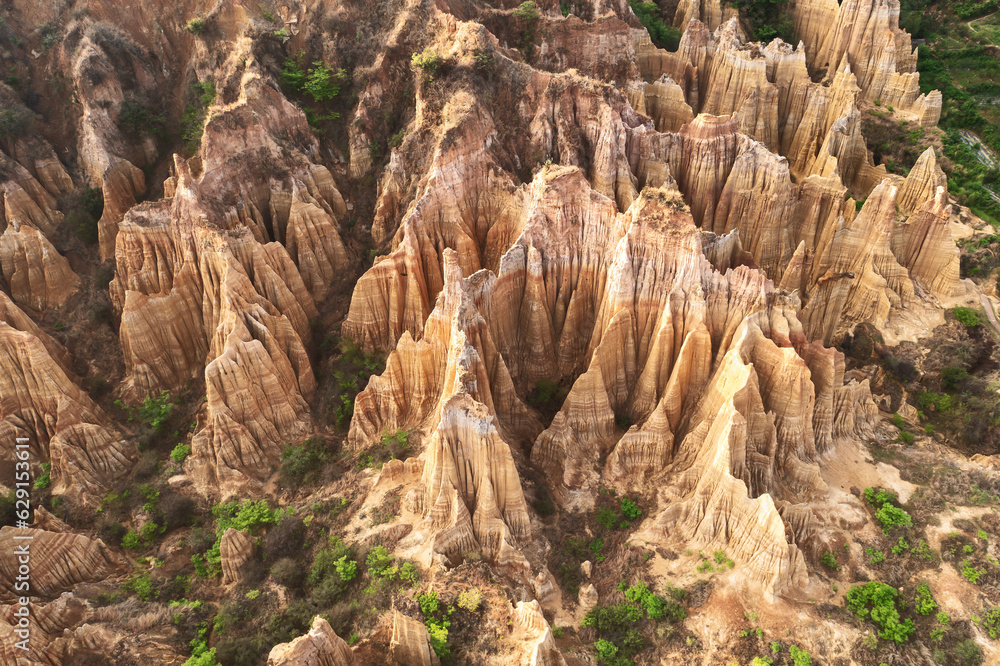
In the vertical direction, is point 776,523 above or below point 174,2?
below

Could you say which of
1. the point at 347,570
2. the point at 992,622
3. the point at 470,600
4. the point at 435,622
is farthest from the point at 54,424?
the point at 992,622

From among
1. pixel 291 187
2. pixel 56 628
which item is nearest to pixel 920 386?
pixel 291 187

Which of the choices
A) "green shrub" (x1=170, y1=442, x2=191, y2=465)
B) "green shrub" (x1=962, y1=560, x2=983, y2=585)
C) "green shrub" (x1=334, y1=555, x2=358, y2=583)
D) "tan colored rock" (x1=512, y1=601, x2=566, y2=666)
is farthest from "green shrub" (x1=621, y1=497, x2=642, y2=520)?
"green shrub" (x1=170, y1=442, x2=191, y2=465)

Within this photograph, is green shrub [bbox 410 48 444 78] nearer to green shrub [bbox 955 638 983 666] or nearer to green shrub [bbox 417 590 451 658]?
green shrub [bbox 417 590 451 658]

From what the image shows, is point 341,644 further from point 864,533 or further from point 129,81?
point 129,81

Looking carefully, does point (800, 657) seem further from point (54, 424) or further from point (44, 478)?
point (54, 424)
